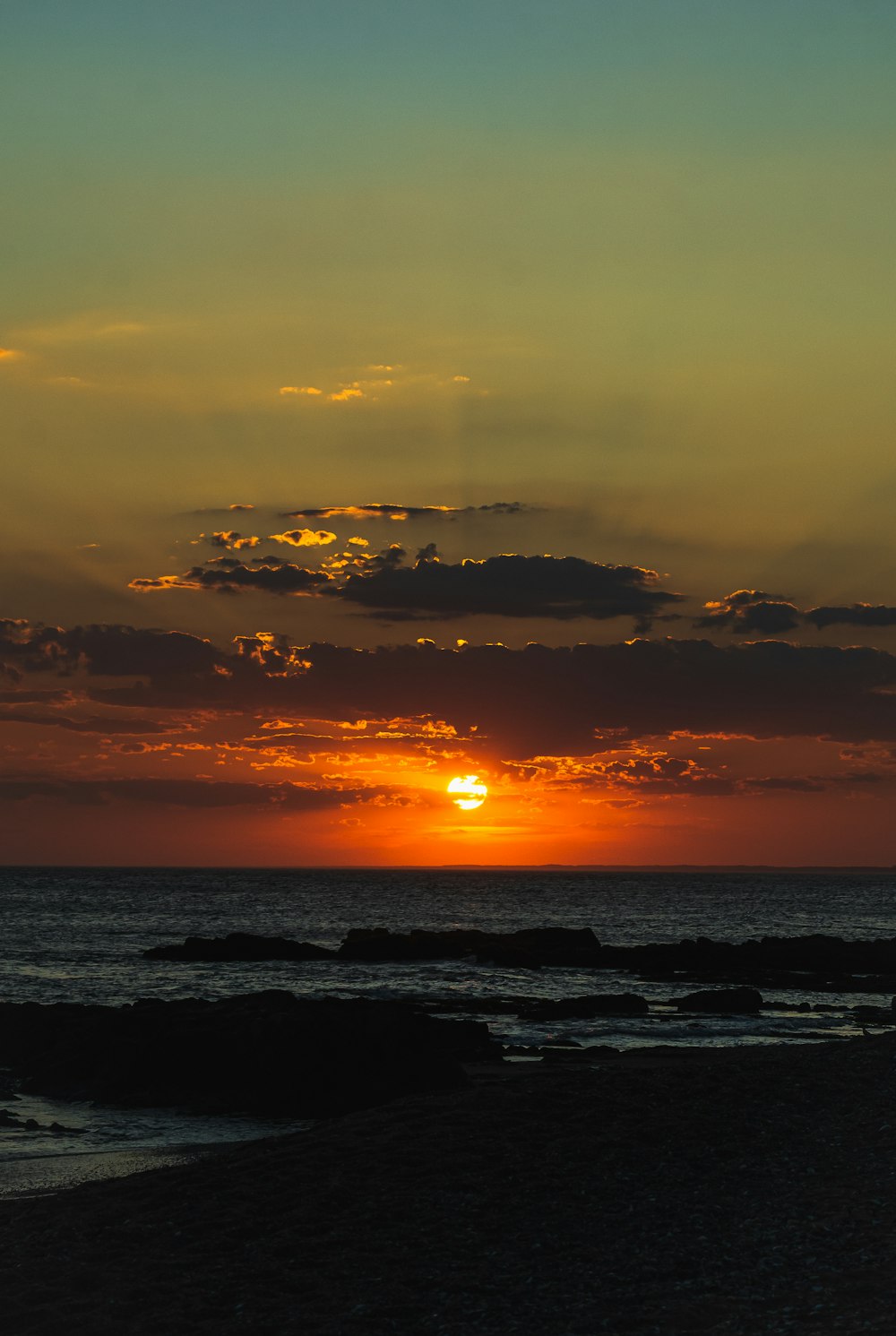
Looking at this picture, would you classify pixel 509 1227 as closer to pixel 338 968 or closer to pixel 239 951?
pixel 338 968

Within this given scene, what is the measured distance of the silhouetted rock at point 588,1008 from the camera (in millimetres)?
47656

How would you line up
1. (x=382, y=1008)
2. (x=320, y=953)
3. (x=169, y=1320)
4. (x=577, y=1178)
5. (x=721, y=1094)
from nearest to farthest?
(x=169, y=1320) < (x=577, y=1178) < (x=721, y=1094) < (x=382, y=1008) < (x=320, y=953)

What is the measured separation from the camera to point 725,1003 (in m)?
50.5

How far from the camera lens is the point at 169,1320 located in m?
13.1

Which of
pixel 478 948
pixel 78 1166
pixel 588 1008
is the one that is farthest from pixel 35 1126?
pixel 478 948

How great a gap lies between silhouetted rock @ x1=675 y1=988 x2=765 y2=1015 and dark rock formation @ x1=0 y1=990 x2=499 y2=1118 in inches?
824

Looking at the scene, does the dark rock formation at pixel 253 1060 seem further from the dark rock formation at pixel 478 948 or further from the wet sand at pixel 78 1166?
the dark rock formation at pixel 478 948

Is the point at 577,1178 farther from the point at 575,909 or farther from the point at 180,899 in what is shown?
the point at 180,899

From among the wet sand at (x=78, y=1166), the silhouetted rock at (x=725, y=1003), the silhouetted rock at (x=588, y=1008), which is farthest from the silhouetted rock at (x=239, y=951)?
the wet sand at (x=78, y=1166)

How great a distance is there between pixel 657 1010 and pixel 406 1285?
38.4 m

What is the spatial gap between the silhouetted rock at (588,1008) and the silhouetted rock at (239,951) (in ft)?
101

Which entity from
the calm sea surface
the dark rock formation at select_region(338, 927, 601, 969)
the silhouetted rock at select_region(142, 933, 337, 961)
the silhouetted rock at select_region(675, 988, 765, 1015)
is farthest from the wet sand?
the silhouetted rock at select_region(142, 933, 337, 961)

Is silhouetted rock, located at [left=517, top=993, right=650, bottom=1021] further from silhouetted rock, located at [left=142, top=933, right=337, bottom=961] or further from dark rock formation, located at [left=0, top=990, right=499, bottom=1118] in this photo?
silhouetted rock, located at [left=142, top=933, right=337, bottom=961]

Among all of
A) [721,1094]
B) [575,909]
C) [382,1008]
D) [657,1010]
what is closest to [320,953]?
[657,1010]
